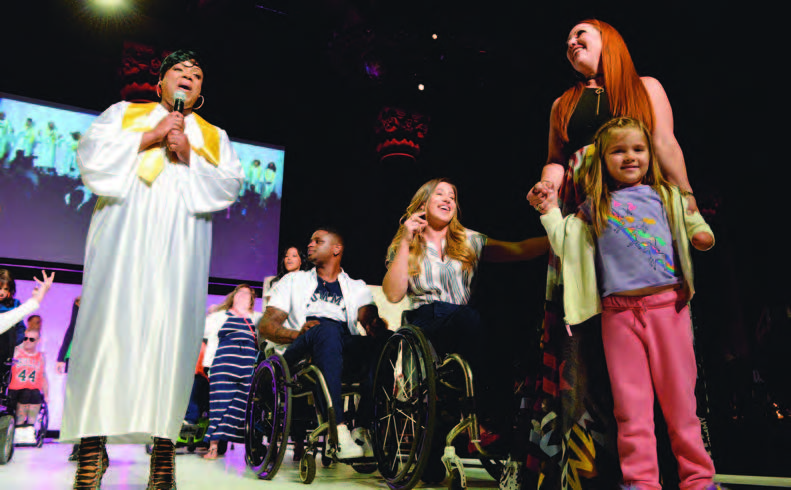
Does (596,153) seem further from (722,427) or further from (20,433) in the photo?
(20,433)

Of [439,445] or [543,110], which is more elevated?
[543,110]

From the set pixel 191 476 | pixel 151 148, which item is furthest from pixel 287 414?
pixel 151 148

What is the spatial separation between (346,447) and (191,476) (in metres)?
0.86

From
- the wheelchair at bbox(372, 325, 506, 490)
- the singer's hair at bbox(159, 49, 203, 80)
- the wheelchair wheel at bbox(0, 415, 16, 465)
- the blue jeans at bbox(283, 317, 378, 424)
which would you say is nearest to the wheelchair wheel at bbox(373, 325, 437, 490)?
the wheelchair at bbox(372, 325, 506, 490)

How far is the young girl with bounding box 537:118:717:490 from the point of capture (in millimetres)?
1313

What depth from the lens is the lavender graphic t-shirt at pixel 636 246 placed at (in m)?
1.39

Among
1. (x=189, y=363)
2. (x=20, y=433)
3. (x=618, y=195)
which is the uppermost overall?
(x=618, y=195)

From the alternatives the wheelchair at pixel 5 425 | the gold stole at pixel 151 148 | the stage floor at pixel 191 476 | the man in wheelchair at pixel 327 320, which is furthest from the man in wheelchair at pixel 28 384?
the gold stole at pixel 151 148

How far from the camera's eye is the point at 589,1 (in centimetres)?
312

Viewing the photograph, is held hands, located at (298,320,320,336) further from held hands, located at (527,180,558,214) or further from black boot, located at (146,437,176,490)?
held hands, located at (527,180,558,214)

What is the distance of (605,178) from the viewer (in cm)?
154

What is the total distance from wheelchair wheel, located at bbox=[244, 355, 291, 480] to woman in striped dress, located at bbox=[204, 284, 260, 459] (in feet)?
2.50

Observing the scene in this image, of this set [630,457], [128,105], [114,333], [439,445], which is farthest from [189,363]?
[630,457]

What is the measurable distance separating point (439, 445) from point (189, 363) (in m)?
1.13
